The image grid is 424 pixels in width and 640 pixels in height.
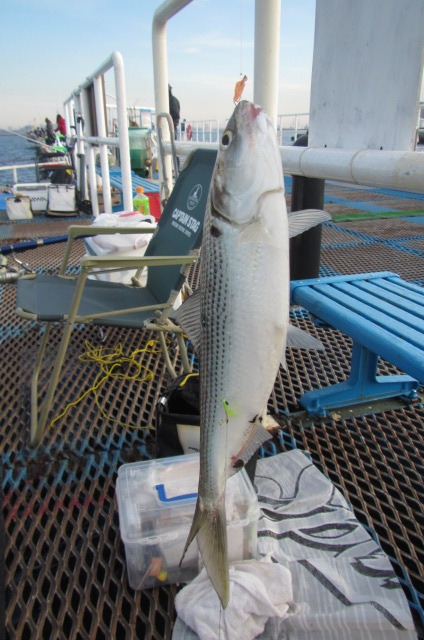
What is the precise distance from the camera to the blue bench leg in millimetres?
2371

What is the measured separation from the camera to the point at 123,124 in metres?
4.57

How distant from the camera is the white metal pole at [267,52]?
209 centimetres

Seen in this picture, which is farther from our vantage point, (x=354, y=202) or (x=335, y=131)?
(x=354, y=202)

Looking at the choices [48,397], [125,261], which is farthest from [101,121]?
[48,397]

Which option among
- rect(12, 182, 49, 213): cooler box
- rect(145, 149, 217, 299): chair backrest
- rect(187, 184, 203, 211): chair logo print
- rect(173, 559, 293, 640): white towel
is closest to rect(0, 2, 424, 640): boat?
rect(173, 559, 293, 640): white towel

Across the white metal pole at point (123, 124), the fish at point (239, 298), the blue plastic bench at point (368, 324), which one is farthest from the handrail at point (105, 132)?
the fish at point (239, 298)

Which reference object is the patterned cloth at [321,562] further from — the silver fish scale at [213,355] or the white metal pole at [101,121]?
the white metal pole at [101,121]

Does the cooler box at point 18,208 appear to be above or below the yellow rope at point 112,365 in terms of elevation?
above

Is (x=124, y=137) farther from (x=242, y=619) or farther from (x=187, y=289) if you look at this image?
A: (x=242, y=619)

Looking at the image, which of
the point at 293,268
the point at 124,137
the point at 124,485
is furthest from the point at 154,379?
the point at 124,137

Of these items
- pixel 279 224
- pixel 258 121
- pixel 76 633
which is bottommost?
pixel 76 633

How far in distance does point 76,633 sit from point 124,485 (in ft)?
1.53

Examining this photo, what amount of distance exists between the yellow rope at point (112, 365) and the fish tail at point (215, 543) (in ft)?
A: 4.59

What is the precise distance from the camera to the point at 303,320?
11.5 ft
